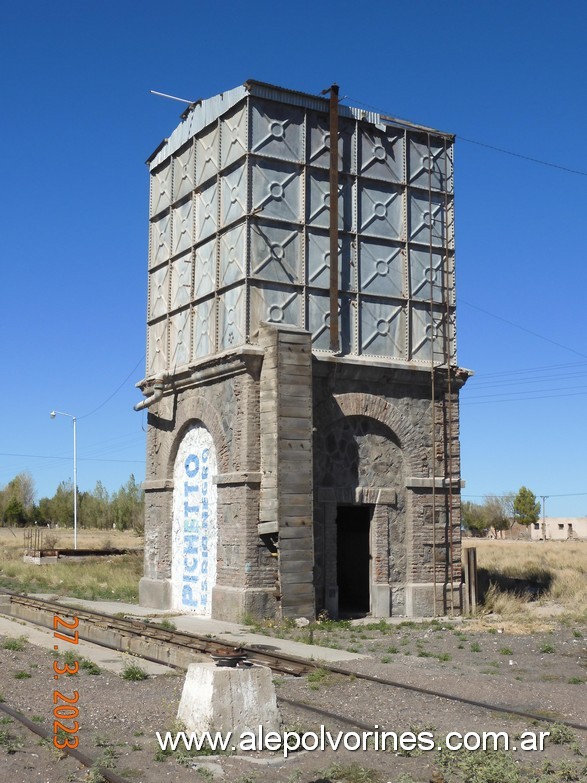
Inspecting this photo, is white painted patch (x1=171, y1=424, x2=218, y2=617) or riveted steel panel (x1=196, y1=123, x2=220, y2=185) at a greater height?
riveted steel panel (x1=196, y1=123, x2=220, y2=185)

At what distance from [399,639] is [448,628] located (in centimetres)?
202

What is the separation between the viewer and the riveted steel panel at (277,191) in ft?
65.0

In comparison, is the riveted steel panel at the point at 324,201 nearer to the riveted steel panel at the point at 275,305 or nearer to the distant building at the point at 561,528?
the riveted steel panel at the point at 275,305

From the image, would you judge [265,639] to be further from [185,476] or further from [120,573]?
[120,573]

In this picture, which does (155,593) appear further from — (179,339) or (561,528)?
(561,528)

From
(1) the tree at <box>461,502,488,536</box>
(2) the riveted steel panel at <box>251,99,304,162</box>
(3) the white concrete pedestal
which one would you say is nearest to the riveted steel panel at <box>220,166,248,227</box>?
(2) the riveted steel panel at <box>251,99,304,162</box>

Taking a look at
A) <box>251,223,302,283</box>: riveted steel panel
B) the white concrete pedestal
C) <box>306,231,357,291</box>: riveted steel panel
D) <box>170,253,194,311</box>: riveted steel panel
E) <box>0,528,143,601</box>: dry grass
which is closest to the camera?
the white concrete pedestal

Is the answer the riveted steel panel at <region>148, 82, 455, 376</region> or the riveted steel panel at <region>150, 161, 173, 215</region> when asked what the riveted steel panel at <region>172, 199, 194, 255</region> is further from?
the riveted steel panel at <region>150, 161, 173, 215</region>

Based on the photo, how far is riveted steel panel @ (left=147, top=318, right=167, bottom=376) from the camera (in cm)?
2305

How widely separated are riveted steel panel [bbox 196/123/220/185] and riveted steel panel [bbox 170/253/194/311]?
6.50 feet

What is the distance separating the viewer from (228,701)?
8.19 meters

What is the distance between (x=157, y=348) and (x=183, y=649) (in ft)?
37.2

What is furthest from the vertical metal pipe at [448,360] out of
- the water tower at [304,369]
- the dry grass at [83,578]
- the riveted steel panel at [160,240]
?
the dry grass at [83,578]

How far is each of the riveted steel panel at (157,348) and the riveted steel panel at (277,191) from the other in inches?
190
